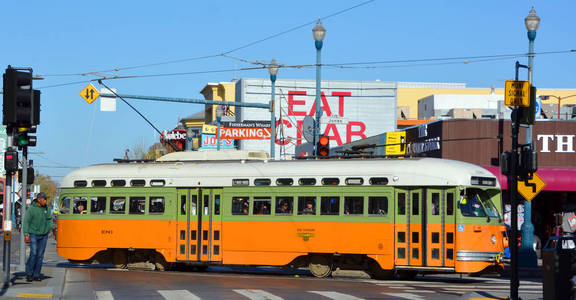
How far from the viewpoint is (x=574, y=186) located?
32938 mm

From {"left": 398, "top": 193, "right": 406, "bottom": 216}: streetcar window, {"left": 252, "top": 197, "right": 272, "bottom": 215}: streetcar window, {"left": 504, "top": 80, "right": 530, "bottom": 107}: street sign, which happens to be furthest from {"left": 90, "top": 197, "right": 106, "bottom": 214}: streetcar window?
{"left": 504, "top": 80, "right": 530, "bottom": 107}: street sign

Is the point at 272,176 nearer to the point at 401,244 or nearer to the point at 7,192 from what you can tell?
the point at 401,244

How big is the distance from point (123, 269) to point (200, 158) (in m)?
3.66

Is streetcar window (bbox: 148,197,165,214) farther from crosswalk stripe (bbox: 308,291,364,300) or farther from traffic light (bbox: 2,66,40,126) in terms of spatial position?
crosswalk stripe (bbox: 308,291,364,300)

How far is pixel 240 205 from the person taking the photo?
24.2 meters

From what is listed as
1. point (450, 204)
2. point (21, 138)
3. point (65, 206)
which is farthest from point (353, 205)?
point (65, 206)

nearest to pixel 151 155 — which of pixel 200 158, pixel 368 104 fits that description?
pixel 368 104

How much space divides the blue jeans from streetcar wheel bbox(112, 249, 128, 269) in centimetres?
620

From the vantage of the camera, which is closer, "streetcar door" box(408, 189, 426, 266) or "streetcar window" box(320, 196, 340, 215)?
"streetcar door" box(408, 189, 426, 266)

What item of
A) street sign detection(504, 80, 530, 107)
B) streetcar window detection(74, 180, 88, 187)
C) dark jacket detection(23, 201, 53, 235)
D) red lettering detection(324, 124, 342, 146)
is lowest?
dark jacket detection(23, 201, 53, 235)

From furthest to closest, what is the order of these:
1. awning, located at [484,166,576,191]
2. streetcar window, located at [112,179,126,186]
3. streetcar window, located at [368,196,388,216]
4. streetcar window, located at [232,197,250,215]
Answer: awning, located at [484,166,576,191] < streetcar window, located at [112,179,126,186] < streetcar window, located at [232,197,250,215] < streetcar window, located at [368,196,388,216]

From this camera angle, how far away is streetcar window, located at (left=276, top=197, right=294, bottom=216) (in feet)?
77.4

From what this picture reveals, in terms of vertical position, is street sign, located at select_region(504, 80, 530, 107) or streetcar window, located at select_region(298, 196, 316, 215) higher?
street sign, located at select_region(504, 80, 530, 107)

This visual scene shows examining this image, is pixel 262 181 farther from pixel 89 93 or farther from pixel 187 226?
pixel 89 93
